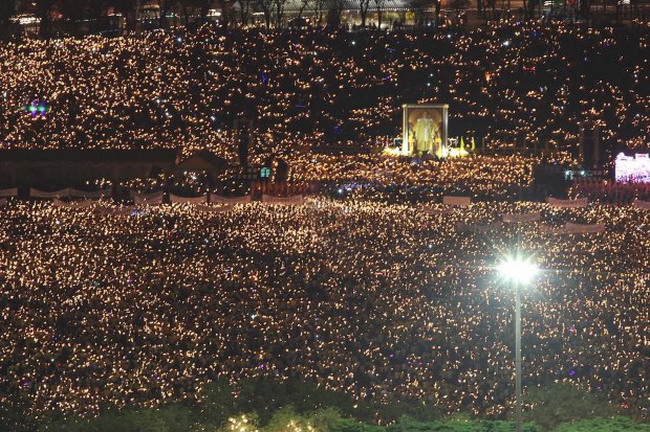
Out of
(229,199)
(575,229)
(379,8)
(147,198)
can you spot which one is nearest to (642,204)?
(575,229)

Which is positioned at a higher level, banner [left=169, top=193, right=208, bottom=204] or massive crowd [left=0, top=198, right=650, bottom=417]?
banner [left=169, top=193, right=208, bottom=204]

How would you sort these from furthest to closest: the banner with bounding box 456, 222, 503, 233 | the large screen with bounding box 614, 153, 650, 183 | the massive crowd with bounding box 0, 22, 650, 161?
the massive crowd with bounding box 0, 22, 650, 161
the large screen with bounding box 614, 153, 650, 183
the banner with bounding box 456, 222, 503, 233

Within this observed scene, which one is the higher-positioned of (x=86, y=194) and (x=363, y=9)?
(x=363, y=9)

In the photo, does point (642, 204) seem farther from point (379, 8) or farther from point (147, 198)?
point (379, 8)

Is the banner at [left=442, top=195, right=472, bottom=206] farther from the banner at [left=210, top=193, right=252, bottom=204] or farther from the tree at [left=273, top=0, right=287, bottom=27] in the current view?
the tree at [left=273, top=0, right=287, bottom=27]

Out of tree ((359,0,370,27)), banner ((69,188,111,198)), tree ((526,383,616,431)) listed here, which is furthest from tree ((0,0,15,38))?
tree ((526,383,616,431))
